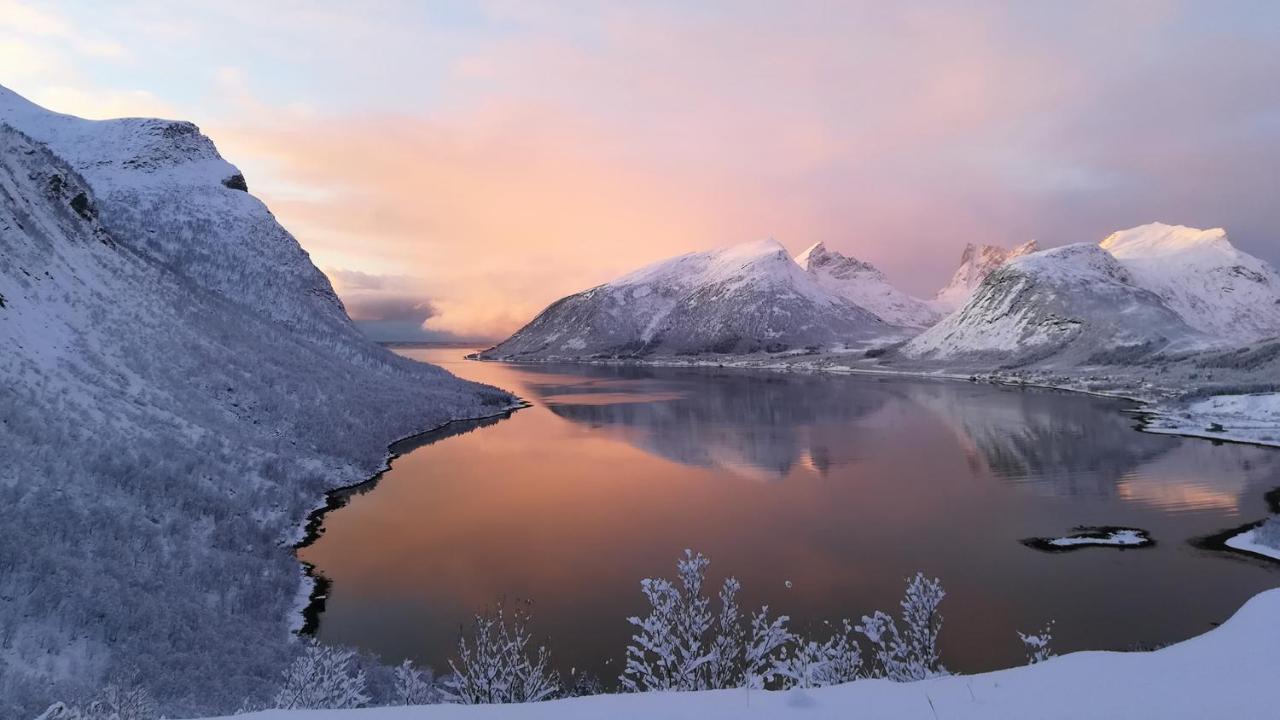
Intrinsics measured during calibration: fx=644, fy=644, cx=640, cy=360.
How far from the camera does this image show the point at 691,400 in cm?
10162

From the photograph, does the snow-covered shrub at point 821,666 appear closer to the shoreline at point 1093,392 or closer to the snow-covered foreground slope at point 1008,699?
the snow-covered foreground slope at point 1008,699

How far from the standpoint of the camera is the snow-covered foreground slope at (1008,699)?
7.36 metres

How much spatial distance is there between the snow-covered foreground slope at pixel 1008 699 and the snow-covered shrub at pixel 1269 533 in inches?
993

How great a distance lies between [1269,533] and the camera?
27625 mm

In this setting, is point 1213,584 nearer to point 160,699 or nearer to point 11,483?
point 160,699

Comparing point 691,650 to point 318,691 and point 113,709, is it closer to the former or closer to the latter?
point 318,691

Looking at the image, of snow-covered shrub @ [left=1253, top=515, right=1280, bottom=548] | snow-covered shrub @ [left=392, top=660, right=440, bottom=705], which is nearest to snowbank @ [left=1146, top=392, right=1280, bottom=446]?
snow-covered shrub @ [left=1253, top=515, right=1280, bottom=548]

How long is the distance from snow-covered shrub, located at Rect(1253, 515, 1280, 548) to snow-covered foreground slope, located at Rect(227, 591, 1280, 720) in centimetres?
2523

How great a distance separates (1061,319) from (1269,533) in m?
153

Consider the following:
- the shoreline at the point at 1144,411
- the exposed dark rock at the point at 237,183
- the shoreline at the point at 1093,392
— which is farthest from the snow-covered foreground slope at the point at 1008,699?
the exposed dark rock at the point at 237,183

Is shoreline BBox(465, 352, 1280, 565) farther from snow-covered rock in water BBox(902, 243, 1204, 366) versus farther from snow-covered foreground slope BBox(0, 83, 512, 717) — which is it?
snow-covered foreground slope BBox(0, 83, 512, 717)

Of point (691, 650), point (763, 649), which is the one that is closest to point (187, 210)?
point (691, 650)

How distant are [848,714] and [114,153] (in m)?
112

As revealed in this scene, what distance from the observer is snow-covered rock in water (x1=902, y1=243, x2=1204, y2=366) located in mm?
138125
